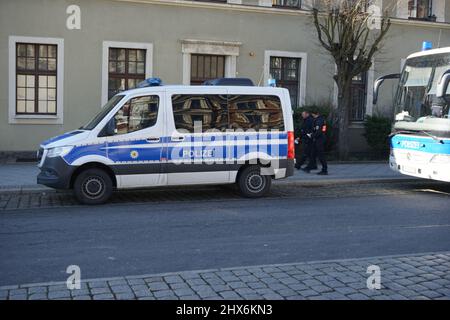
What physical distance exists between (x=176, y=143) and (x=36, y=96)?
344 inches

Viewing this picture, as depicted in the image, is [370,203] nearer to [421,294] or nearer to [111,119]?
[111,119]

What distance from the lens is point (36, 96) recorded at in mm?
17688

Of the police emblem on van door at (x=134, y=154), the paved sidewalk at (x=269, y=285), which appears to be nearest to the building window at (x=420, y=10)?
the police emblem on van door at (x=134, y=154)

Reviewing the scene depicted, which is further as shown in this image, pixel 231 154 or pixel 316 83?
pixel 316 83

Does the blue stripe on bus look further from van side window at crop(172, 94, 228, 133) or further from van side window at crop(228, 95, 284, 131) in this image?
van side window at crop(172, 94, 228, 133)

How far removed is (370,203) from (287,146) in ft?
6.64

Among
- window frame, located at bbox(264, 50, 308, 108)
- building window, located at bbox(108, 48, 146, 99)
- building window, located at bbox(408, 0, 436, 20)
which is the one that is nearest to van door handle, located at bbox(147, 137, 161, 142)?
building window, located at bbox(108, 48, 146, 99)

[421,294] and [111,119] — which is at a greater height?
[111,119]

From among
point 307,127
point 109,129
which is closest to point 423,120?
point 307,127

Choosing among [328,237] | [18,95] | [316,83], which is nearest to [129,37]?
[18,95]

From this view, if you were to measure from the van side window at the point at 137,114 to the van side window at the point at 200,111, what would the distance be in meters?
0.42

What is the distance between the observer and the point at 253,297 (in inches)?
196

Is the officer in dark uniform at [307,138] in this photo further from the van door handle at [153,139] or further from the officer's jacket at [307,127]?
the van door handle at [153,139]

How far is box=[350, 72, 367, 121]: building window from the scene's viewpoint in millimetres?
22109
